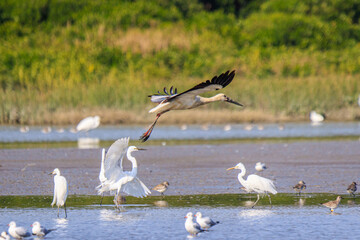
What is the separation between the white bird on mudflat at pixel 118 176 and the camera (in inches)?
421

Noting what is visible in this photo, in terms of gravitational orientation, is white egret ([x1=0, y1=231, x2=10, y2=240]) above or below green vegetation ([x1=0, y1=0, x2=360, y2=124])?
below

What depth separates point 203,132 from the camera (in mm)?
23188

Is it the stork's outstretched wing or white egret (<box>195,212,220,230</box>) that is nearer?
white egret (<box>195,212,220,230</box>)

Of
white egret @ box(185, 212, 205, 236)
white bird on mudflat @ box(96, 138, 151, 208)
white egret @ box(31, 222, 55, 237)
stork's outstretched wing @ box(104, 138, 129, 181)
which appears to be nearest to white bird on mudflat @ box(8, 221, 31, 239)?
white egret @ box(31, 222, 55, 237)

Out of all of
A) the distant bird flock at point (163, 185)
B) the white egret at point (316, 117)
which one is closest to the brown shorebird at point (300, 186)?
the distant bird flock at point (163, 185)

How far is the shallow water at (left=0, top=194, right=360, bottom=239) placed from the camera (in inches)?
346

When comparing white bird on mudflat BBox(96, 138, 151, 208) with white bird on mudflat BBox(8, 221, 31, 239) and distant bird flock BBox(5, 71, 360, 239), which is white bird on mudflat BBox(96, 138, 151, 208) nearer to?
distant bird flock BBox(5, 71, 360, 239)

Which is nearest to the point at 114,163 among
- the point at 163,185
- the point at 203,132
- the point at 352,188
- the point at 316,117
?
the point at 163,185

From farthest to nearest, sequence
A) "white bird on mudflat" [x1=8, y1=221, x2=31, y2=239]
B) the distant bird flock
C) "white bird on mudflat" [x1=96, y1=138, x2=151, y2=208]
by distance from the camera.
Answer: "white bird on mudflat" [x1=96, y1=138, x2=151, y2=208] → the distant bird flock → "white bird on mudflat" [x1=8, y1=221, x2=31, y2=239]

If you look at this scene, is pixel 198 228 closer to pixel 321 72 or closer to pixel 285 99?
pixel 285 99

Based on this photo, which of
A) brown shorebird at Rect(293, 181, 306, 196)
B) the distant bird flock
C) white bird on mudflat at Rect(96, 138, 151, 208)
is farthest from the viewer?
brown shorebird at Rect(293, 181, 306, 196)

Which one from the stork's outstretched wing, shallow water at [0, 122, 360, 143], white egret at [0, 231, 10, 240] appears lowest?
white egret at [0, 231, 10, 240]

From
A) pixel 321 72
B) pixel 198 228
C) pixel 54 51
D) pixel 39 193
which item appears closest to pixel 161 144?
pixel 39 193

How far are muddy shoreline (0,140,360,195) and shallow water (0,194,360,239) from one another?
1190mm
